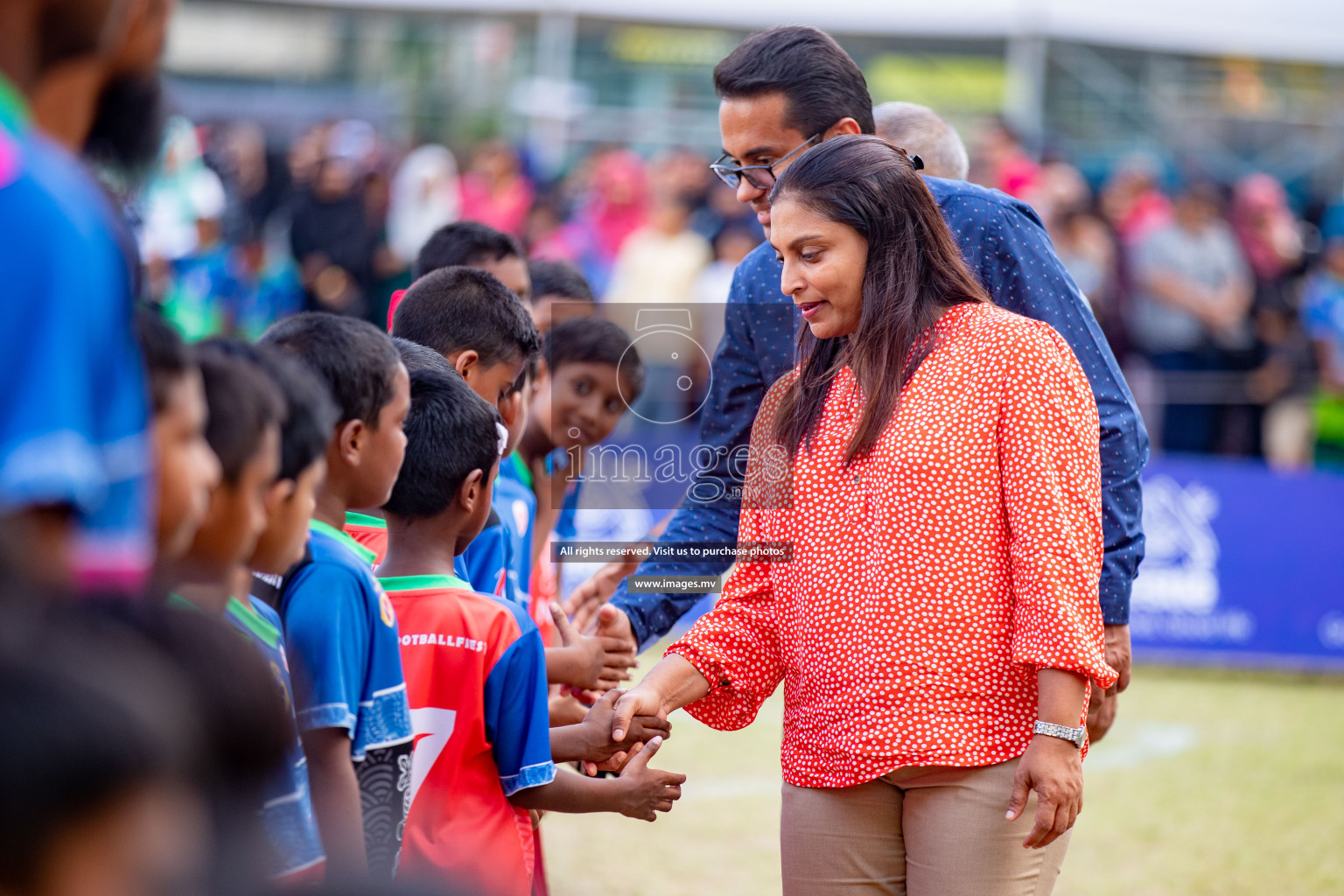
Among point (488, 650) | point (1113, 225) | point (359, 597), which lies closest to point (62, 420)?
point (359, 597)

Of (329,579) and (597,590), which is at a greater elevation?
(329,579)

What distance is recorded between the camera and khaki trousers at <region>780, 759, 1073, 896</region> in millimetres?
2643

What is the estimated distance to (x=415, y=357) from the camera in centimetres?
301

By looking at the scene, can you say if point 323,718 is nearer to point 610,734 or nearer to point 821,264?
point 610,734

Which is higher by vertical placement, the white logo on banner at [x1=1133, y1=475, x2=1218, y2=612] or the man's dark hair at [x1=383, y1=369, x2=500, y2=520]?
the man's dark hair at [x1=383, y1=369, x2=500, y2=520]

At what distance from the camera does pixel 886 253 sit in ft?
9.45

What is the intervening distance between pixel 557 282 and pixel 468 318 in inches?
57.1

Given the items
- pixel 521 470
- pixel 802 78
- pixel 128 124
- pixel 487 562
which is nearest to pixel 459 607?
pixel 487 562

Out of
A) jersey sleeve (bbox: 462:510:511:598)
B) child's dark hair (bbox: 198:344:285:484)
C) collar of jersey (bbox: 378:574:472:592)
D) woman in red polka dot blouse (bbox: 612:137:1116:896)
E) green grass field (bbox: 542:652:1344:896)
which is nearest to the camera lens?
child's dark hair (bbox: 198:344:285:484)

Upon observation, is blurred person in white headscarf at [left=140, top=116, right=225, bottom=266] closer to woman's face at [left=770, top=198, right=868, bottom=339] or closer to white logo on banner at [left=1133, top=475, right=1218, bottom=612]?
white logo on banner at [left=1133, top=475, right=1218, bottom=612]

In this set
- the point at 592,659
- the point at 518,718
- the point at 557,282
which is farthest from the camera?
the point at 557,282

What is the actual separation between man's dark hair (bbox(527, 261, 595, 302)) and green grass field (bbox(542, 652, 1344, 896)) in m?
2.14

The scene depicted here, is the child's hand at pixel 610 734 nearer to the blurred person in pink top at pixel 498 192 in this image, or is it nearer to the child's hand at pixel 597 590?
the child's hand at pixel 597 590

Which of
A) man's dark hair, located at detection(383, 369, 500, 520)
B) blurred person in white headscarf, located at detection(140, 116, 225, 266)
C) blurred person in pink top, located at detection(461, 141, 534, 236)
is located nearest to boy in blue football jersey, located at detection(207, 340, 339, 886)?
man's dark hair, located at detection(383, 369, 500, 520)
